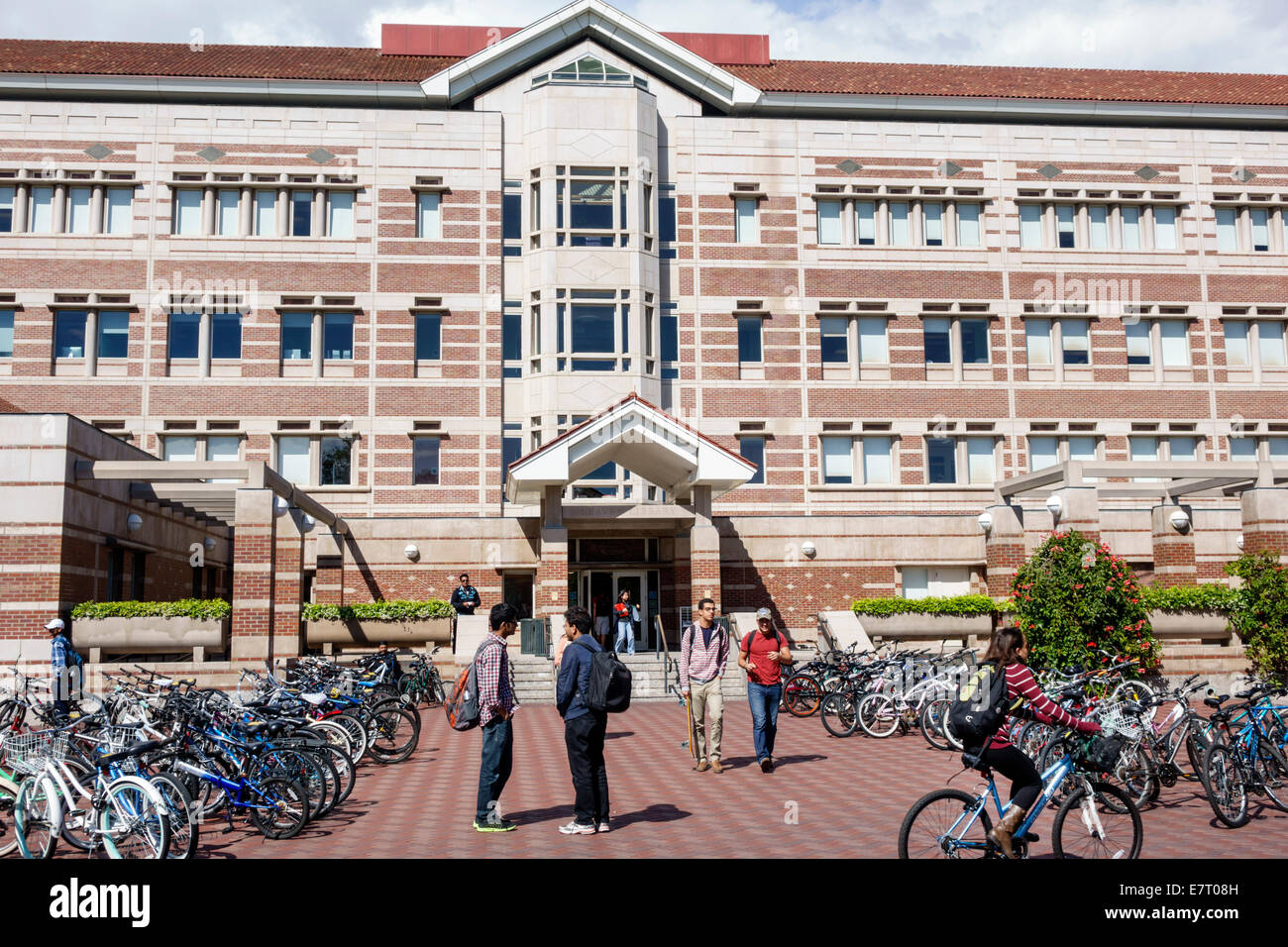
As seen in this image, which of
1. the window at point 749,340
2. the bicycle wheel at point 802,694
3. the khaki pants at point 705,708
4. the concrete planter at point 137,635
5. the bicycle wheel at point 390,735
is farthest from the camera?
the window at point 749,340

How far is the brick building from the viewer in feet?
103

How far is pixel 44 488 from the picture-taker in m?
21.3

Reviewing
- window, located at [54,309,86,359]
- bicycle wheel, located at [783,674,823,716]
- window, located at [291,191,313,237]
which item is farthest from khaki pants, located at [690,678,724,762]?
window, located at [54,309,86,359]

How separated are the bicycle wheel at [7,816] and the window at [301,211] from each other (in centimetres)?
2642

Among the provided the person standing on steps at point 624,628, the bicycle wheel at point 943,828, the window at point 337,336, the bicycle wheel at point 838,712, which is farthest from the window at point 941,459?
the bicycle wheel at point 943,828

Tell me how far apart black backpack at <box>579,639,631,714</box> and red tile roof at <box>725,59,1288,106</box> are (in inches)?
1110

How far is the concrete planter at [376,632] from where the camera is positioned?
2533 cm

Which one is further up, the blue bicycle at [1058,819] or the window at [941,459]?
the window at [941,459]

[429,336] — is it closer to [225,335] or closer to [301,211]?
[301,211]

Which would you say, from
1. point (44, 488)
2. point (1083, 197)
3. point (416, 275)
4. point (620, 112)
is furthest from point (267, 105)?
point (1083, 197)

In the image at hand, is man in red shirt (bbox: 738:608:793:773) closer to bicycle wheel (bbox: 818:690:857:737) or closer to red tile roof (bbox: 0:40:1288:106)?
bicycle wheel (bbox: 818:690:857:737)

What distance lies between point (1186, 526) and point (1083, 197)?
43.9 ft

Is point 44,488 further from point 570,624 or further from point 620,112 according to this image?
point 620,112

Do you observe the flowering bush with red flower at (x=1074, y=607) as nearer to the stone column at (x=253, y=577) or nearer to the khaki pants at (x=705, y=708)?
the khaki pants at (x=705, y=708)
